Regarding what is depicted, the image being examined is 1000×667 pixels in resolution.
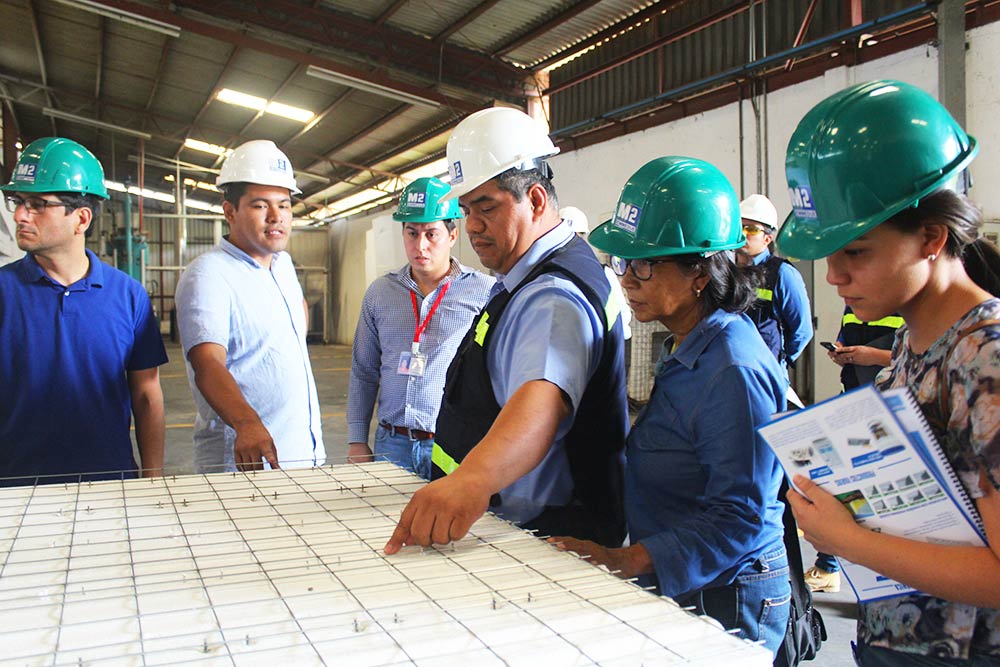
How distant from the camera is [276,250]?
2.90 meters

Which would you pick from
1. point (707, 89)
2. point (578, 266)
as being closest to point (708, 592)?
point (578, 266)

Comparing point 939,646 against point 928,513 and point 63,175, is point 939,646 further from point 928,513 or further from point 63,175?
point 63,175

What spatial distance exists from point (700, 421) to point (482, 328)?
55 centimetres

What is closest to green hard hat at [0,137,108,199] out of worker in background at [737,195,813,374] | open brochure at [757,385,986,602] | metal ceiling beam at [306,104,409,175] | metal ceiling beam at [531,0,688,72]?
open brochure at [757,385,986,602]

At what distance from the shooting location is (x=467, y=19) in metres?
9.62

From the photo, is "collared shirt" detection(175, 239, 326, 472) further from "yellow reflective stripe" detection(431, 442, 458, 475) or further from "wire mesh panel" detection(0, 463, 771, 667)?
"wire mesh panel" detection(0, 463, 771, 667)

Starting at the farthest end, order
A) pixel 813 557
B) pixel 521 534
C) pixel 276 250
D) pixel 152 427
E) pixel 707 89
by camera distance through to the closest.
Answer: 1. pixel 707 89
2. pixel 813 557
3. pixel 276 250
4. pixel 152 427
5. pixel 521 534

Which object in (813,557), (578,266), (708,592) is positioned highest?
(578,266)

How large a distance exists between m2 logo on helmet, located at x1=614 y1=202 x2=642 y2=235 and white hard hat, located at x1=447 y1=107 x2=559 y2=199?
0.23m

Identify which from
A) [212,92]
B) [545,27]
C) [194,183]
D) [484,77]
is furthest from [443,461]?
[194,183]

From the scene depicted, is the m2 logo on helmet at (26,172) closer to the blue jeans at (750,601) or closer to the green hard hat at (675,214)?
the green hard hat at (675,214)

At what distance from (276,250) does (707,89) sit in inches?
273

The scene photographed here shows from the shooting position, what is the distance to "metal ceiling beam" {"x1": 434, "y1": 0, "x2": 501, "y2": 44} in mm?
9078

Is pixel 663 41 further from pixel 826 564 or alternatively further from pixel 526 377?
pixel 526 377
